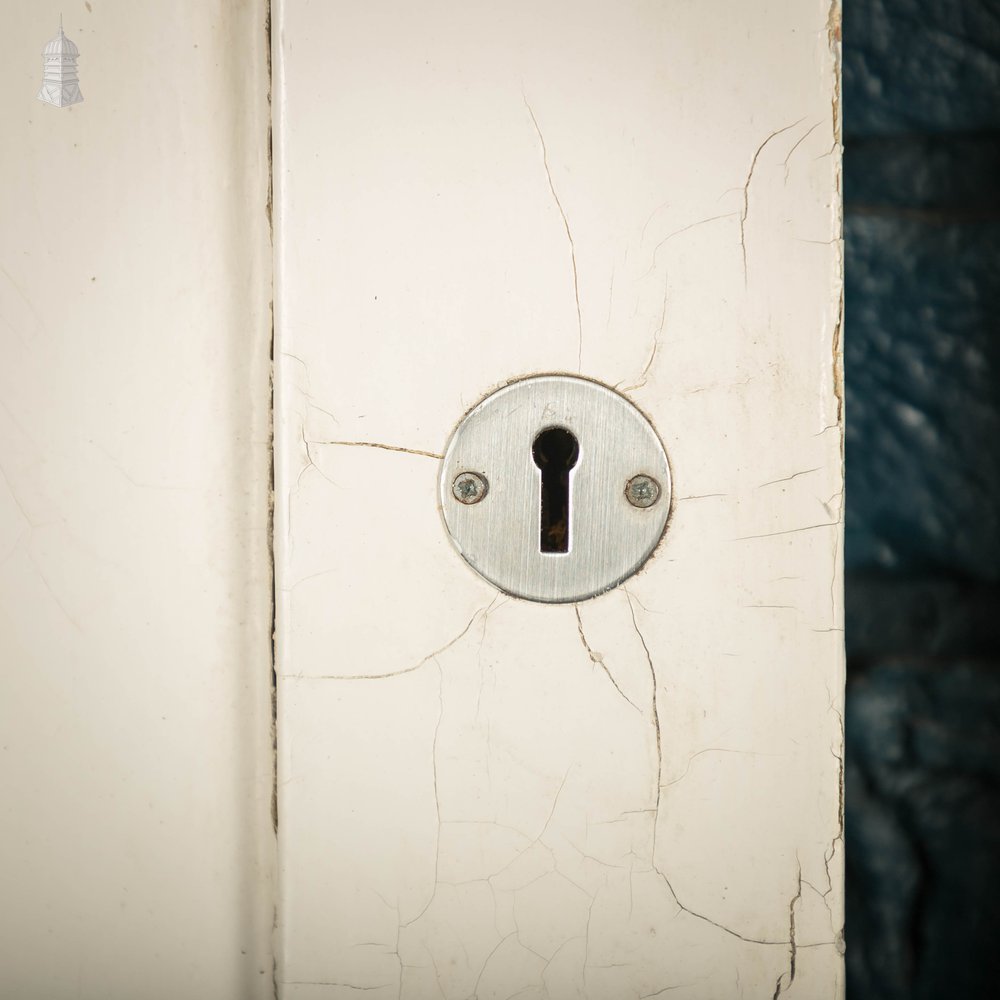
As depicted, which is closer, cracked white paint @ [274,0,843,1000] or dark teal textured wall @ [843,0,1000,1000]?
cracked white paint @ [274,0,843,1000]

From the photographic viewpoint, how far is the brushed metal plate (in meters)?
0.35

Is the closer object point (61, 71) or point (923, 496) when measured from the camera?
point (61, 71)

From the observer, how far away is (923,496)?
2.10 feet

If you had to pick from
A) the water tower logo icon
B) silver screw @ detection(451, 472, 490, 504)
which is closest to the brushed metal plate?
silver screw @ detection(451, 472, 490, 504)

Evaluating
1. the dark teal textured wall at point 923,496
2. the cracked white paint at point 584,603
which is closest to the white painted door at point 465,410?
the cracked white paint at point 584,603

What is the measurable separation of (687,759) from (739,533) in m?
0.11

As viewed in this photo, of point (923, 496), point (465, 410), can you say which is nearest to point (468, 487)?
point (465, 410)

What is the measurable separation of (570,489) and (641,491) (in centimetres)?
3

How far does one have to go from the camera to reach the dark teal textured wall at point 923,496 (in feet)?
2.04

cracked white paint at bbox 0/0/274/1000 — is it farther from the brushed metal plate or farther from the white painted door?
the brushed metal plate

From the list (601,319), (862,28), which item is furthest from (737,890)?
(862,28)

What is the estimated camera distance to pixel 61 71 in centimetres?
37

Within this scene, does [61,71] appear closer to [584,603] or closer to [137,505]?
[137,505]

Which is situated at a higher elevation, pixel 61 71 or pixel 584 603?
pixel 61 71
